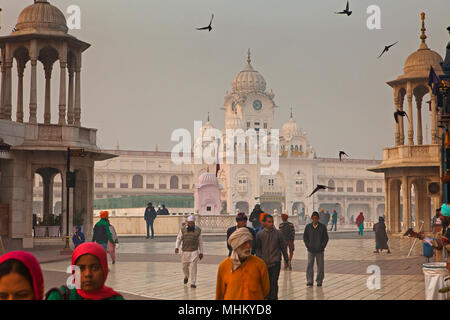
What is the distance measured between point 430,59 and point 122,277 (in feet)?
69.6

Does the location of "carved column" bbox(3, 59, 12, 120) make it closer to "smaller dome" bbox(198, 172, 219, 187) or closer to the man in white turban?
the man in white turban

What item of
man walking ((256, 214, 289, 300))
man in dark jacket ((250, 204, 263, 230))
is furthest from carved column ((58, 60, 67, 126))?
man walking ((256, 214, 289, 300))

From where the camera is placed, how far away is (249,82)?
104000 mm

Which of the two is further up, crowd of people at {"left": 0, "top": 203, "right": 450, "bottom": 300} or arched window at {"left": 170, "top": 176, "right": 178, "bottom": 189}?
arched window at {"left": 170, "top": 176, "right": 178, "bottom": 189}

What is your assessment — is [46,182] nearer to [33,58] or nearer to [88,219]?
[88,219]

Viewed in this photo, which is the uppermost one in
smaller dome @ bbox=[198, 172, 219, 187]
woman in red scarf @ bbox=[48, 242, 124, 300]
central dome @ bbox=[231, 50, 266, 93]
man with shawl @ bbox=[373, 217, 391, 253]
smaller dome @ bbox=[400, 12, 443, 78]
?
central dome @ bbox=[231, 50, 266, 93]

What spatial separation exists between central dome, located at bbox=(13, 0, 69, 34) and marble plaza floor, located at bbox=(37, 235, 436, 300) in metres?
8.61

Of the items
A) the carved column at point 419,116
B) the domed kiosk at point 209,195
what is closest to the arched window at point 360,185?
the domed kiosk at point 209,195

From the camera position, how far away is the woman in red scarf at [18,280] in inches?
145

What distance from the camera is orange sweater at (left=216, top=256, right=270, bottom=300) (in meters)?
5.81

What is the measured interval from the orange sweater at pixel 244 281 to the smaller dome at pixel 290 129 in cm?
9515

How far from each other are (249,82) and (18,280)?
101194 millimetres
